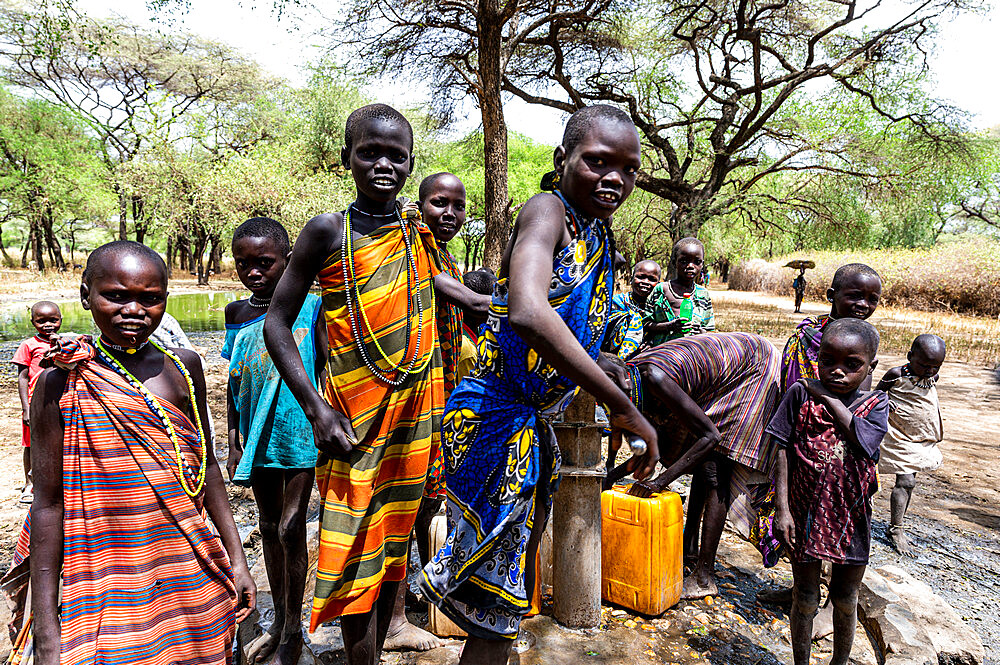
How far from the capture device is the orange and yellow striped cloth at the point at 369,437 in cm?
182

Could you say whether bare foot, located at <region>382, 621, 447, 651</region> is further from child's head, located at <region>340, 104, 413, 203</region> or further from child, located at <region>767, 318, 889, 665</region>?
child's head, located at <region>340, 104, 413, 203</region>

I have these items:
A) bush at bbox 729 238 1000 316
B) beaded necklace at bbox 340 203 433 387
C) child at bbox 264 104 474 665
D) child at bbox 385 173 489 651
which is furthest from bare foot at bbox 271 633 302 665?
bush at bbox 729 238 1000 316

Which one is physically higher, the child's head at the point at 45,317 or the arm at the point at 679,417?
the child's head at the point at 45,317

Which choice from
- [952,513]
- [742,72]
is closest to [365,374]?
[952,513]

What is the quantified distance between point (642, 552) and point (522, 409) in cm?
163

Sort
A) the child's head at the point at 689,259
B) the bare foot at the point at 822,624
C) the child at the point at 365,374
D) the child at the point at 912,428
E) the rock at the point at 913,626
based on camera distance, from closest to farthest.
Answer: the child at the point at 365,374 → the rock at the point at 913,626 → the bare foot at the point at 822,624 → the child at the point at 912,428 → the child's head at the point at 689,259

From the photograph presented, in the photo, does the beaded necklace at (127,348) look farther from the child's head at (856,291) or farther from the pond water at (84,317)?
the pond water at (84,317)

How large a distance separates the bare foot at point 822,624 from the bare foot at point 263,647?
8.58 feet

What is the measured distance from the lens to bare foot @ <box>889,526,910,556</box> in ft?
13.2

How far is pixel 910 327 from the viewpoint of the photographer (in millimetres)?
15875

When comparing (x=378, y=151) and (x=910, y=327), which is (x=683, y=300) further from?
(x=910, y=327)

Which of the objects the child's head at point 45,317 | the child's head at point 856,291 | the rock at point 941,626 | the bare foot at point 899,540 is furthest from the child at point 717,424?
the child's head at point 45,317

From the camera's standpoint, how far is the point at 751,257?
34.4 meters

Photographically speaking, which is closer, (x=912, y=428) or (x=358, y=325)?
(x=358, y=325)
